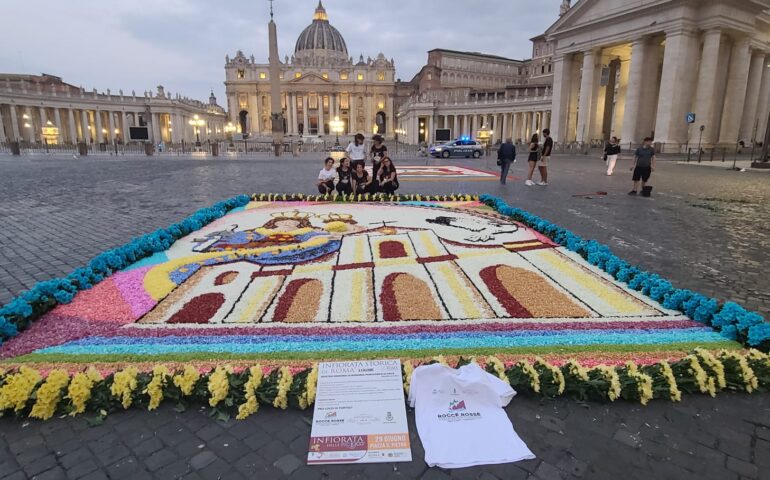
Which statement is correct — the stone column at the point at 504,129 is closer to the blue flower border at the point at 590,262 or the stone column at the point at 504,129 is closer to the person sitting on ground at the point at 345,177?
the person sitting on ground at the point at 345,177

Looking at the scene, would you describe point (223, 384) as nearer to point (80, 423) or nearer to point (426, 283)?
point (80, 423)

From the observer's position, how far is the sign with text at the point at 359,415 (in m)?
2.81

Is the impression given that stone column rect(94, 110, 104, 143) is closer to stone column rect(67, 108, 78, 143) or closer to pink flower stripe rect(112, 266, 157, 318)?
stone column rect(67, 108, 78, 143)

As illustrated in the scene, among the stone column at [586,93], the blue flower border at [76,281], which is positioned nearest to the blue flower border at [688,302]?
the blue flower border at [76,281]

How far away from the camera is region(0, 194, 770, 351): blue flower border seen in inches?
167

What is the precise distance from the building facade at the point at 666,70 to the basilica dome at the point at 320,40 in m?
87.3

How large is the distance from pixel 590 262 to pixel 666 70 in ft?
121

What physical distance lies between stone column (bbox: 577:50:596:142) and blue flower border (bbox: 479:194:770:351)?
39.8m

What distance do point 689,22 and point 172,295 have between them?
42260 mm

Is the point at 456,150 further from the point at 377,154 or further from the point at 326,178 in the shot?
the point at 326,178

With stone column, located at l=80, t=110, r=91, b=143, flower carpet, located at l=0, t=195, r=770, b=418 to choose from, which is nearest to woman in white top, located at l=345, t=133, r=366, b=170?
flower carpet, located at l=0, t=195, r=770, b=418

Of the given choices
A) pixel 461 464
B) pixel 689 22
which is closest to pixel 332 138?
pixel 689 22

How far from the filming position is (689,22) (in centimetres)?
3384

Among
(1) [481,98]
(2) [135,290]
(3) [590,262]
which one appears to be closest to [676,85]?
(3) [590,262]
